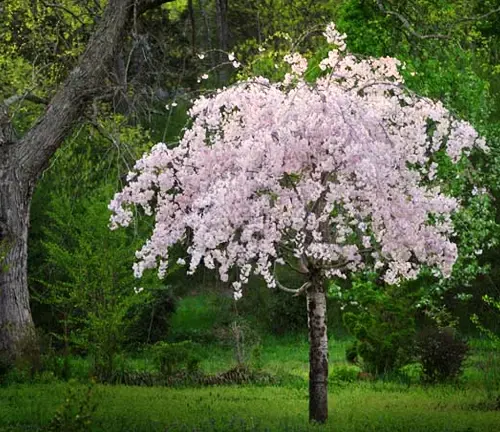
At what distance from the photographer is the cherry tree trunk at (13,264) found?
18297mm

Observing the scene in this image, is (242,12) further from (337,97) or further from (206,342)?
(337,97)

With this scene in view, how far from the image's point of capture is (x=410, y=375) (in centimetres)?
1906

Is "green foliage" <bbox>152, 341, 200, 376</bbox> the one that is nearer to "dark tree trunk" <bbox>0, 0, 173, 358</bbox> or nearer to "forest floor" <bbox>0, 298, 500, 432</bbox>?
"forest floor" <bbox>0, 298, 500, 432</bbox>

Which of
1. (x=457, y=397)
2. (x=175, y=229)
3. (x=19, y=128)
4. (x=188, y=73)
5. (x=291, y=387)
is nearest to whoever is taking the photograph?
(x=175, y=229)

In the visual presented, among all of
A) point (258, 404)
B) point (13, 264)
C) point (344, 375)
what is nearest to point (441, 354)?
point (344, 375)

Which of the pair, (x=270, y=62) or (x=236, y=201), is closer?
(x=236, y=201)

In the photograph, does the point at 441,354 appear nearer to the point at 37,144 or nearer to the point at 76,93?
the point at 76,93

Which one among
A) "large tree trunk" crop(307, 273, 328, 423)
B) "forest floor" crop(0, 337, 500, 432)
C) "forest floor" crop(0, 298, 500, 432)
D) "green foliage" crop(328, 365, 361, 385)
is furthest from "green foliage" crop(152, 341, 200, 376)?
"large tree trunk" crop(307, 273, 328, 423)

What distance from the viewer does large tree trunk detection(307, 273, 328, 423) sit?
12.2 m

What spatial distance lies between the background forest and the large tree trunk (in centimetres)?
32

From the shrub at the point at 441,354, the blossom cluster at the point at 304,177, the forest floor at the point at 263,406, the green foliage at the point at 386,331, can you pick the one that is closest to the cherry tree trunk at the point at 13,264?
the forest floor at the point at 263,406

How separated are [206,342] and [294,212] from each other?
17.6 m

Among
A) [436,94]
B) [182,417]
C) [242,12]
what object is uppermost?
[242,12]

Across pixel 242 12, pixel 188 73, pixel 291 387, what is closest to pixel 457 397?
pixel 291 387
